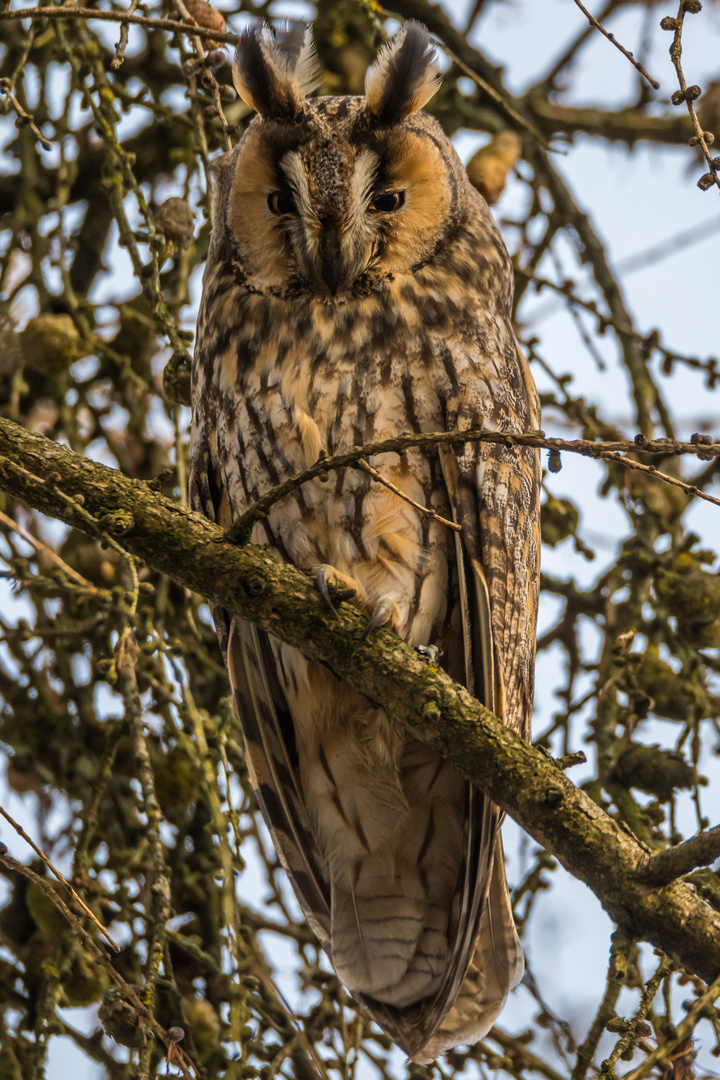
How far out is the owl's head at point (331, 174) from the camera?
80.5 inches

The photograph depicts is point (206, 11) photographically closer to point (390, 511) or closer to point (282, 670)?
point (390, 511)

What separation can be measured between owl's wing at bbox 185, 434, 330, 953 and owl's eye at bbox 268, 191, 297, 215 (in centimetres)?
53

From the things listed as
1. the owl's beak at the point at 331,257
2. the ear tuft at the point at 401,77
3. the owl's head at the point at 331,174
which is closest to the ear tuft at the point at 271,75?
the owl's head at the point at 331,174

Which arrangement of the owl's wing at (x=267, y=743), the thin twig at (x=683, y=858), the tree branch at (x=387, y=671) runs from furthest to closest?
1. the owl's wing at (x=267, y=743)
2. the tree branch at (x=387, y=671)
3. the thin twig at (x=683, y=858)

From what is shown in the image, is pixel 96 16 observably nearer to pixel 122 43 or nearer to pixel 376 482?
pixel 122 43

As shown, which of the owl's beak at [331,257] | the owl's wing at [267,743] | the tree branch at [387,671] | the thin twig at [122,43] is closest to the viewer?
the tree branch at [387,671]

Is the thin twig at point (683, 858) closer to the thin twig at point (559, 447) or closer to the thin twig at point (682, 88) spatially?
the thin twig at point (559, 447)

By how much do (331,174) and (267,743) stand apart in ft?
3.87

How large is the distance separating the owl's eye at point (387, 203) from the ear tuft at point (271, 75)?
235 millimetres

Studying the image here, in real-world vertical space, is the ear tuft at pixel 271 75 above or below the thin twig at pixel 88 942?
above

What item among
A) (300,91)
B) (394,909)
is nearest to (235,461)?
(300,91)

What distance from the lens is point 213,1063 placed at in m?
2.00

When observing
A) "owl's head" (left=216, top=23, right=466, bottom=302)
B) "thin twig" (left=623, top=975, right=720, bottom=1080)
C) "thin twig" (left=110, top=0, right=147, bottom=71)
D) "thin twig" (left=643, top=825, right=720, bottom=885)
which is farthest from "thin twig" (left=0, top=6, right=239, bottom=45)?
"thin twig" (left=623, top=975, right=720, bottom=1080)

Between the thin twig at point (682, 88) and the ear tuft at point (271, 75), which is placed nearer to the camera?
the thin twig at point (682, 88)
